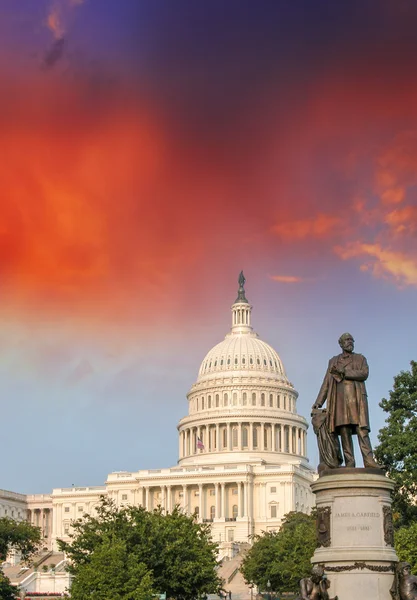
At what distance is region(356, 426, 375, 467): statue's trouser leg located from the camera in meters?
27.3

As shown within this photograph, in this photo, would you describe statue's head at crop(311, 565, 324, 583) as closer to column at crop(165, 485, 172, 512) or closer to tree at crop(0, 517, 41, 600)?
tree at crop(0, 517, 41, 600)

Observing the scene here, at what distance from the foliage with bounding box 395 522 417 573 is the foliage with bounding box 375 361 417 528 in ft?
18.4

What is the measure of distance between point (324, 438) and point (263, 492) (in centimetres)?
16393

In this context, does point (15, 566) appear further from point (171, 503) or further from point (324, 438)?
point (324, 438)

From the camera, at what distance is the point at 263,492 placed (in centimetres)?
18912

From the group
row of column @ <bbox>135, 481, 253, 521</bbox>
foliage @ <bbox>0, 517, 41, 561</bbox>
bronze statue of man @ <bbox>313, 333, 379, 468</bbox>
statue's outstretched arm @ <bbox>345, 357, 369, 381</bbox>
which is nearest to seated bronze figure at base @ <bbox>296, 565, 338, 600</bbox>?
bronze statue of man @ <bbox>313, 333, 379, 468</bbox>

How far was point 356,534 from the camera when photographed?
26.4 m

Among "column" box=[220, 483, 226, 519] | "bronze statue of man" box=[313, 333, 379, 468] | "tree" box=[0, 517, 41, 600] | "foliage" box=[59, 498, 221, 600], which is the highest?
"column" box=[220, 483, 226, 519]

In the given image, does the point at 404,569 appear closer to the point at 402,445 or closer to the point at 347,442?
the point at 347,442

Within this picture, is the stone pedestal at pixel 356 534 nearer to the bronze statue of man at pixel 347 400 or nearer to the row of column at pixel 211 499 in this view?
the bronze statue of man at pixel 347 400

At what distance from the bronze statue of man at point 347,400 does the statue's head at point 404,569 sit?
267cm

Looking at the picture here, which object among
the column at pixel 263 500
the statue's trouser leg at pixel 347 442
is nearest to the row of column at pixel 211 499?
the column at pixel 263 500

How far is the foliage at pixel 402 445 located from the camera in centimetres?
6625

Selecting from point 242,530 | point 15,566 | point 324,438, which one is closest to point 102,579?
point 324,438
